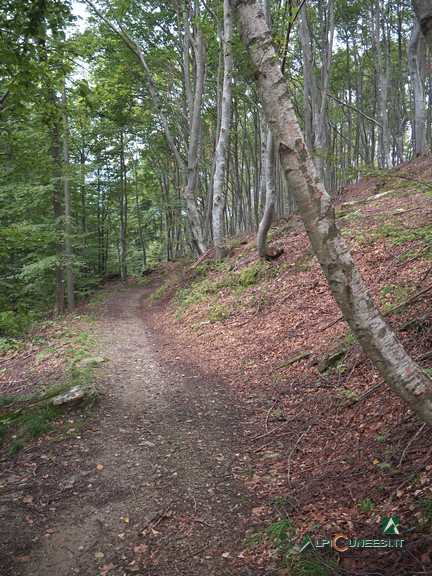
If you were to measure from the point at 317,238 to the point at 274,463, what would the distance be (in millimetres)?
2705

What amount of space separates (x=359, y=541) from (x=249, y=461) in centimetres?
171

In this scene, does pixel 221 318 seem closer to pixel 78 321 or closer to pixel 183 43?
pixel 78 321

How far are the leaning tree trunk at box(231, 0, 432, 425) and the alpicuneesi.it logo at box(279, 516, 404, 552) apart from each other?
2.48 feet

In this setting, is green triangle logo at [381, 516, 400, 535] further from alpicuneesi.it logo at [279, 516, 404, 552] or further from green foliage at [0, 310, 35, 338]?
green foliage at [0, 310, 35, 338]

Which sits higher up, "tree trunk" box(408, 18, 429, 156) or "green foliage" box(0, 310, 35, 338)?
"tree trunk" box(408, 18, 429, 156)

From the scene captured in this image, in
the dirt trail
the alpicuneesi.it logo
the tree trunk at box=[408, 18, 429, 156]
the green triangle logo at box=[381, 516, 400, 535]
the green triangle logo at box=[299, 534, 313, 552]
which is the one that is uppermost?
the tree trunk at box=[408, 18, 429, 156]

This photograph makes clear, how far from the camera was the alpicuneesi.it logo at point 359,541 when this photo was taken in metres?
2.37

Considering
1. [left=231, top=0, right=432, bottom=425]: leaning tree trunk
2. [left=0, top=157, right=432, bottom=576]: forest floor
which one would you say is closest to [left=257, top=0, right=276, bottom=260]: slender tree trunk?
[left=0, top=157, right=432, bottom=576]: forest floor

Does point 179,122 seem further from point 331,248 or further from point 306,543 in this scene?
point 306,543

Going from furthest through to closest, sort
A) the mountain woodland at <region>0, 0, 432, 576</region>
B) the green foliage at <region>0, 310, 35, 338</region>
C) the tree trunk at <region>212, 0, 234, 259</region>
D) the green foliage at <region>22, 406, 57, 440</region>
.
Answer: the tree trunk at <region>212, 0, 234, 259</region> → the green foliage at <region>0, 310, 35, 338</region> → the green foliage at <region>22, 406, 57, 440</region> → the mountain woodland at <region>0, 0, 432, 576</region>

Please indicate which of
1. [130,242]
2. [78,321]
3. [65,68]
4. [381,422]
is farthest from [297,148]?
[130,242]

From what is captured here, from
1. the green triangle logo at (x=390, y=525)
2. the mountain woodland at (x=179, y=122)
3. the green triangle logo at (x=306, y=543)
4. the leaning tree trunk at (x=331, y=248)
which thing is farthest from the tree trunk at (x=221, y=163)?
the green triangle logo at (x=390, y=525)

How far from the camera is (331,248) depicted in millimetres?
2471

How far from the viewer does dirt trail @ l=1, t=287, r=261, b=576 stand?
2.83m
